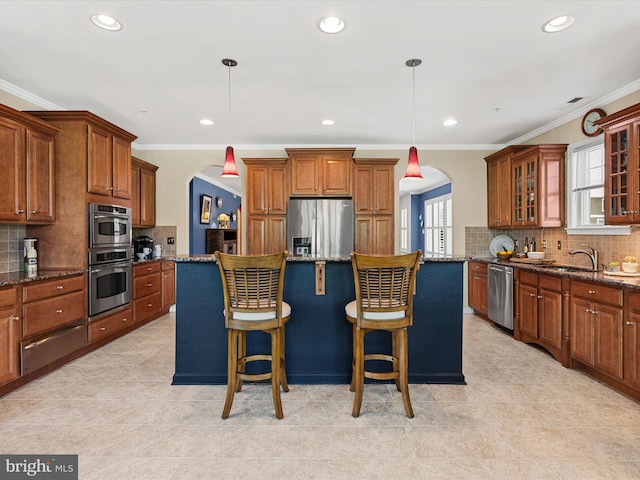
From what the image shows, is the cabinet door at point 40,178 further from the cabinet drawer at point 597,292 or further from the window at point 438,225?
the window at point 438,225

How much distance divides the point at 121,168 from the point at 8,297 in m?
1.91

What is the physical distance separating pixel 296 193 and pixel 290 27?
273 centimetres

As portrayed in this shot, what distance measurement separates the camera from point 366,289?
2.38 metres

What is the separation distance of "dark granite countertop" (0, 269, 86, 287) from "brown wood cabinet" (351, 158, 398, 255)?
339 cm

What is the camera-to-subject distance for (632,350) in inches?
103

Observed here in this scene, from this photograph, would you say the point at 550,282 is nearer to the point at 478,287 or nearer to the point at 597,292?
the point at 597,292

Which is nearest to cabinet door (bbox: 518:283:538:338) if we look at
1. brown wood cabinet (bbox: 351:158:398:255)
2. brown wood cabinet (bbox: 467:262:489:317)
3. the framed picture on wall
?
brown wood cabinet (bbox: 467:262:489:317)

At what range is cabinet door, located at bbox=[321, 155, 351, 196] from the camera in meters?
5.05

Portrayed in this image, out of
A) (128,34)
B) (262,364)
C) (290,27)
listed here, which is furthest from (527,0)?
(262,364)

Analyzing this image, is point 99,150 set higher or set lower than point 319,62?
lower

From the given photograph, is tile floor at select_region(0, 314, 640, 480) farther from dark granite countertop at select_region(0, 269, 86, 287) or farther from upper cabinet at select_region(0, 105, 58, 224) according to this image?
upper cabinet at select_region(0, 105, 58, 224)

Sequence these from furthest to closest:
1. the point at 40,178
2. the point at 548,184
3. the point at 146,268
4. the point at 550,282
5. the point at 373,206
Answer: the point at 373,206 < the point at 146,268 < the point at 548,184 < the point at 550,282 < the point at 40,178

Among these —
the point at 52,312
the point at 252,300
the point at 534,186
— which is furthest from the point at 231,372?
the point at 534,186

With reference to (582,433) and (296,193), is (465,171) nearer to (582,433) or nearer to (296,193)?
(296,193)
